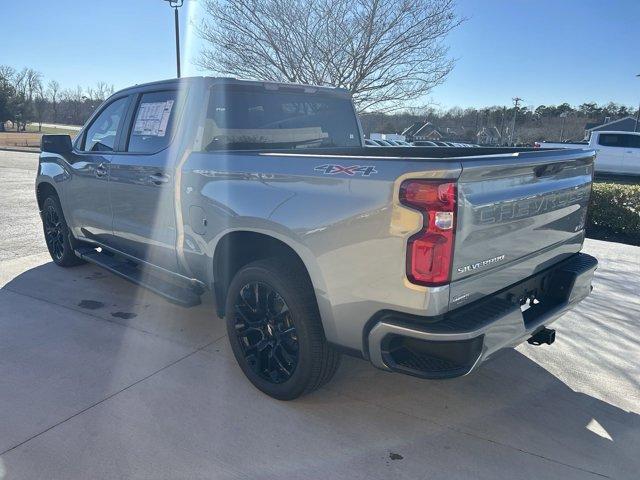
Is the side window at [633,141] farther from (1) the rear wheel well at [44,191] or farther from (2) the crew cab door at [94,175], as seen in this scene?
(1) the rear wheel well at [44,191]

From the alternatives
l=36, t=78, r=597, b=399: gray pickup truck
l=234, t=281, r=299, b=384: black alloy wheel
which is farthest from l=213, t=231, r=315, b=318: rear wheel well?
l=234, t=281, r=299, b=384: black alloy wheel

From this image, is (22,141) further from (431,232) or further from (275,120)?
(431,232)

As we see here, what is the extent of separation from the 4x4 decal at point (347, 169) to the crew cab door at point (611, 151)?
20302 mm

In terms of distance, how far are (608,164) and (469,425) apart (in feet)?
66.7

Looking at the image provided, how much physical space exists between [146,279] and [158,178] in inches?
35.3

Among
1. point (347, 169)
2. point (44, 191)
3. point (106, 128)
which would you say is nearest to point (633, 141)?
point (106, 128)

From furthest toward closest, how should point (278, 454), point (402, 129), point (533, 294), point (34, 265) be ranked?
point (402, 129) → point (34, 265) → point (533, 294) → point (278, 454)

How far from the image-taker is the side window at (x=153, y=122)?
12.4ft

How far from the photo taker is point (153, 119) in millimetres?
3953

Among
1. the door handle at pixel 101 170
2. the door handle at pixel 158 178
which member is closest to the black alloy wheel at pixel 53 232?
the door handle at pixel 101 170

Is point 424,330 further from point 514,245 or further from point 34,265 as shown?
point 34,265

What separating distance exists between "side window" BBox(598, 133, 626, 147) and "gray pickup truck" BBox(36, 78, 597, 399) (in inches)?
747

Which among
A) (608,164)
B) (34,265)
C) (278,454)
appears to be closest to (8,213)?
(34,265)

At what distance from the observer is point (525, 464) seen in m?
2.58
